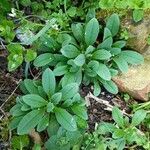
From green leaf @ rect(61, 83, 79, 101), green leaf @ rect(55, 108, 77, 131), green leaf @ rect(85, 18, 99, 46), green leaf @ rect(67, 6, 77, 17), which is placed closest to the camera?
green leaf @ rect(55, 108, 77, 131)

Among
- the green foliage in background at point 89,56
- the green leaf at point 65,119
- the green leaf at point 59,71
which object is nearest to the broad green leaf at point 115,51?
the green foliage in background at point 89,56

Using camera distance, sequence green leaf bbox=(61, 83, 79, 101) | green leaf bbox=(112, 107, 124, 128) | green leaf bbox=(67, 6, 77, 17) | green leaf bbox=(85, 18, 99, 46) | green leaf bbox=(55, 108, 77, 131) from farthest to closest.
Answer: green leaf bbox=(67, 6, 77, 17) < green leaf bbox=(85, 18, 99, 46) < green leaf bbox=(112, 107, 124, 128) < green leaf bbox=(61, 83, 79, 101) < green leaf bbox=(55, 108, 77, 131)

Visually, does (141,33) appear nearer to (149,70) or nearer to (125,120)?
(149,70)

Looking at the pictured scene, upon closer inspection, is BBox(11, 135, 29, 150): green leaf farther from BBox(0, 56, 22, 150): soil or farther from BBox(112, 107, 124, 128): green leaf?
BBox(112, 107, 124, 128): green leaf

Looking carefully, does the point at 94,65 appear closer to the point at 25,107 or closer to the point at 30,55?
the point at 30,55

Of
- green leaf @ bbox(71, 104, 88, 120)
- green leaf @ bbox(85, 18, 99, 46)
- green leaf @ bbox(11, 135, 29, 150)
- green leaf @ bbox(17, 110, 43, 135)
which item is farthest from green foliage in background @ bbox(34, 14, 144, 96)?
green leaf @ bbox(11, 135, 29, 150)

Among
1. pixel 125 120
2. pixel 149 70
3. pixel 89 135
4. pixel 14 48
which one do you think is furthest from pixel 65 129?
pixel 149 70

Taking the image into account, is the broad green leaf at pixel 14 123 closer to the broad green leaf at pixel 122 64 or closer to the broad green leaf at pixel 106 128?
the broad green leaf at pixel 106 128
